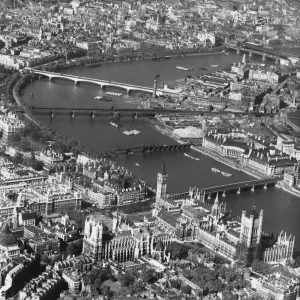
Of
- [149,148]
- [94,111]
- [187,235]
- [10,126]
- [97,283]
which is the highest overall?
[97,283]

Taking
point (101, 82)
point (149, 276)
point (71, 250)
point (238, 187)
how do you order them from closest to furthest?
point (149, 276) → point (71, 250) → point (238, 187) → point (101, 82)

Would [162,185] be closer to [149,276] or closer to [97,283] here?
[149,276]

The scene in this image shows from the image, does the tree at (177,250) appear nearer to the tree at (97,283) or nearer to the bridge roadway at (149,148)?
the tree at (97,283)

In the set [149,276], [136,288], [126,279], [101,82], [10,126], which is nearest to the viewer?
[136,288]

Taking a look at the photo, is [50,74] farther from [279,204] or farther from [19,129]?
[279,204]

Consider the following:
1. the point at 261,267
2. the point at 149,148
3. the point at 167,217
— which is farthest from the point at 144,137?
the point at 261,267

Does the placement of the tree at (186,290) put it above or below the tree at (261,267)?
above

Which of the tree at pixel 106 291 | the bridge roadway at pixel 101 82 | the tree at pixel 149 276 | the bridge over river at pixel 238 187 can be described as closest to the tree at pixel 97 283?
the tree at pixel 106 291
